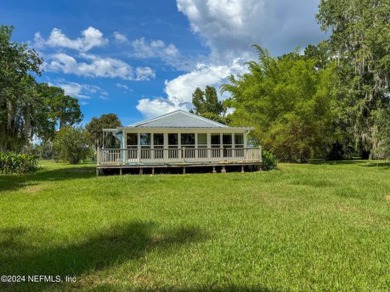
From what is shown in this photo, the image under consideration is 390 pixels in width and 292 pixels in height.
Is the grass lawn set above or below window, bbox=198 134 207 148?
below

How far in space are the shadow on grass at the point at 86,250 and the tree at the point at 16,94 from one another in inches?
509

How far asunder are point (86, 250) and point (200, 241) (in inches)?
72.2

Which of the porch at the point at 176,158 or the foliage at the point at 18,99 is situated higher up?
the foliage at the point at 18,99

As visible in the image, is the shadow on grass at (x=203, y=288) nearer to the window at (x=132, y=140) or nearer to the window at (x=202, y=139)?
the window at (x=132, y=140)

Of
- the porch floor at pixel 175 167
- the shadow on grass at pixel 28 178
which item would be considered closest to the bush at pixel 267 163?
the porch floor at pixel 175 167

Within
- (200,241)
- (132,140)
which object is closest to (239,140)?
(132,140)

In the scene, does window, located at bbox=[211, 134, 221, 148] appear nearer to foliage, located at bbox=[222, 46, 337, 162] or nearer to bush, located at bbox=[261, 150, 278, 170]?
bush, located at bbox=[261, 150, 278, 170]

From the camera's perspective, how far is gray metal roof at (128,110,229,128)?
70.6ft

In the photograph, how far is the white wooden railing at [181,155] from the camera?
1925 centimetres

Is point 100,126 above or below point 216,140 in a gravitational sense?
above

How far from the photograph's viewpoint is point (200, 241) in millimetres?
5879

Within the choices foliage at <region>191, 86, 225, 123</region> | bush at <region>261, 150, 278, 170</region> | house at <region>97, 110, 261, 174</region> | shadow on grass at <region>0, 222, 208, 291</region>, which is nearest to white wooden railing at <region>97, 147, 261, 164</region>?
house at <region>97, 110, 261, 174</region>

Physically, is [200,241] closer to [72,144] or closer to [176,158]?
[176,158]

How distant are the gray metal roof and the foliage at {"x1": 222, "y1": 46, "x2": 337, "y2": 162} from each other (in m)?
7.57
